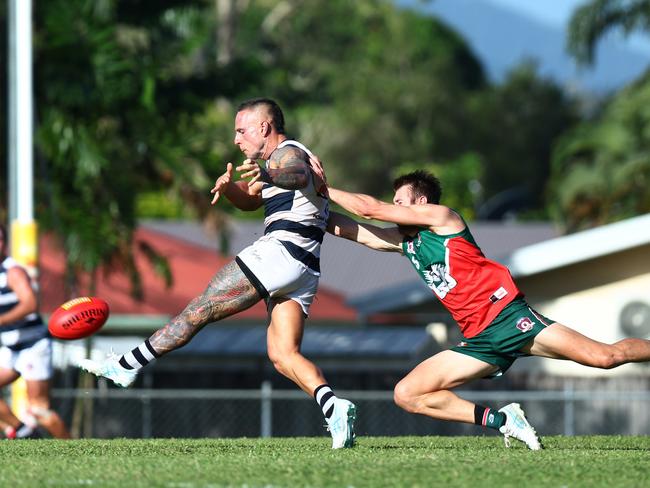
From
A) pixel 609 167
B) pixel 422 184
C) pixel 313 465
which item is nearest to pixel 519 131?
pixel 609 167

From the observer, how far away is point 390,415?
21422 millimetres

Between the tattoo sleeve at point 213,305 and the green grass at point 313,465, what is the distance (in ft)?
2.35

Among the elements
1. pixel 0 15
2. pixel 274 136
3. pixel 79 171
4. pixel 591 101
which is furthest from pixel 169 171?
pixel 591 101

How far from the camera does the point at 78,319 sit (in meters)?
10.2

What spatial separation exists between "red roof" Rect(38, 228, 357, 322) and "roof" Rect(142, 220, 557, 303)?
0.77m

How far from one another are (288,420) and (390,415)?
5.45 ft

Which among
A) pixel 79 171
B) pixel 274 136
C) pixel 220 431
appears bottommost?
pixel 220 431

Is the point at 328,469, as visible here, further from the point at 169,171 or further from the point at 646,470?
the point at 169,171

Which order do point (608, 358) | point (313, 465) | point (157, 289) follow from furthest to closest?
point (157, 289), point (608, 358), point (313, 465)

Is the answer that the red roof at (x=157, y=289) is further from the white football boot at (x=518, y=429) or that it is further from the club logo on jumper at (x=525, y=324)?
the club logo on jumper at (x=525, y=324)

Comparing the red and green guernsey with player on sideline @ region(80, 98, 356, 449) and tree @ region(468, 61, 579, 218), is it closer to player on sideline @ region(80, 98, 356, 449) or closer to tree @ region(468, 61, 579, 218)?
player on sideline @ region(80, 98, 356, 449)

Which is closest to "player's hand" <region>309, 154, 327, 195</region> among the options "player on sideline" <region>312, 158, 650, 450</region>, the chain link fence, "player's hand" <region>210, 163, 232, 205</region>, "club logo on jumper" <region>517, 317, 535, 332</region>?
"player on sideline" <region>312, 158, 650, 450</region>

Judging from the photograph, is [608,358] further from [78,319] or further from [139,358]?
[78,319]

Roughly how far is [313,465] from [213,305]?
1.67m
